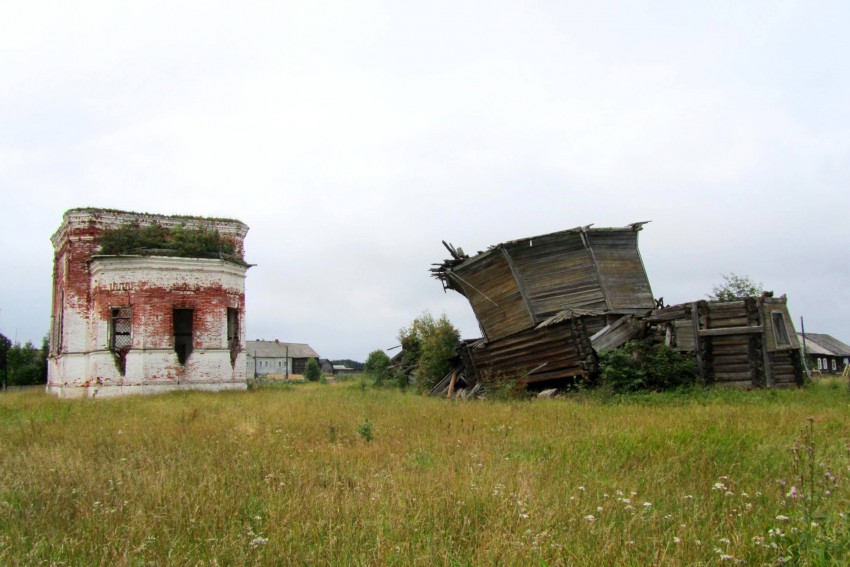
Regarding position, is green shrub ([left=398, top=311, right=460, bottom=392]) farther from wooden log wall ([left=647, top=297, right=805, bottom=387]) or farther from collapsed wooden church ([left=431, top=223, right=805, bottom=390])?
wooden log wall ([left=647, top=297, right=805, bottom=387])

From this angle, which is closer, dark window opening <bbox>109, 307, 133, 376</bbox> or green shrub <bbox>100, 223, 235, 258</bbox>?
dark window opening <bbox>109, 307, 133, 376</bbox>

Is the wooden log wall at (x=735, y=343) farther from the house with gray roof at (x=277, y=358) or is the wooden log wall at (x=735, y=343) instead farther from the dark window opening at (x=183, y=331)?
the house with gray roof at (x=277, y=358)

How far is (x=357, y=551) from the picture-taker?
4.13 meters

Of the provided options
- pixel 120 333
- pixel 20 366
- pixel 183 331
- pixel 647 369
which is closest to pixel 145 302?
pixel 120 333

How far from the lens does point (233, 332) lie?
25.9 metres

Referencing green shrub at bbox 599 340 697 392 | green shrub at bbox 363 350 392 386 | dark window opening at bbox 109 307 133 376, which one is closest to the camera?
green shrub at bbox 599 340 697 392

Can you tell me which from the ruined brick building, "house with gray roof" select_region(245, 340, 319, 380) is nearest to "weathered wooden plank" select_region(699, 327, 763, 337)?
the ruined brick building

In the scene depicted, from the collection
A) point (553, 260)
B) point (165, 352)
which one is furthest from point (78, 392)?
point (553, 260)

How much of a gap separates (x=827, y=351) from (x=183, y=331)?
5574 centimetres

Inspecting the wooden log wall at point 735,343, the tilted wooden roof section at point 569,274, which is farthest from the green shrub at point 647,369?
the tilted wooden roof section at point 569,274

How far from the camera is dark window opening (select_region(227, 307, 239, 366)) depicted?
84.8ft

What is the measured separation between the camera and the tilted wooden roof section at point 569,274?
19.1m

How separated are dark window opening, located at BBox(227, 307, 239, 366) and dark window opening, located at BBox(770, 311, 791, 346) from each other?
67.3 ft

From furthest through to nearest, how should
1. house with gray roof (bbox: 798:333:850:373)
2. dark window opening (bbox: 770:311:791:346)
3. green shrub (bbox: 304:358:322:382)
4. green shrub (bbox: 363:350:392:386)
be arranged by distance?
green shrub (bbox: 304:358:322:382)
house with gray roof (bbox: 798:333:850:373)
green shrub (bbox: 363:350:392:386)
dark window opening (bbox: 770:311:791:346)
